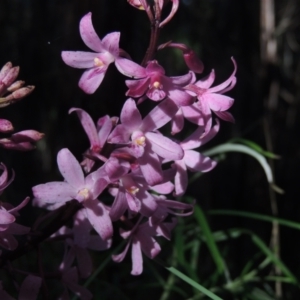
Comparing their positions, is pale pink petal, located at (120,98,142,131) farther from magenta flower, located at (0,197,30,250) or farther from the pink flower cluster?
magenta flower, located at (0,197,30,250)

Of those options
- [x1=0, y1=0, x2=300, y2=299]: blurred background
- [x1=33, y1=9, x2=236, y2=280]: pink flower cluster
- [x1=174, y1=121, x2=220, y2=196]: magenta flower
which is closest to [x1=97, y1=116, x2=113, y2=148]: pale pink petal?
[x1=33, y1=9, x2=236, y2=280]: pink flower cluster

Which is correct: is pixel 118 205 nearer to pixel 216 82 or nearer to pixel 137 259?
pixel 137 259

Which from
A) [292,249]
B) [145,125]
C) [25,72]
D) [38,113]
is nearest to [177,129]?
[145,125]

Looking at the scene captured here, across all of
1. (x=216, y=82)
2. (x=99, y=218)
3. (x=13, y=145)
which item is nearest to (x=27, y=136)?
(x=13, y=145)

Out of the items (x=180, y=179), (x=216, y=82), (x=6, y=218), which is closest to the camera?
(x=6, y=218)

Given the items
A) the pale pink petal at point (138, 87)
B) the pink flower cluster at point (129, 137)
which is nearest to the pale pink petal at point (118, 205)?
the pink flower cluster at point (129, 137)

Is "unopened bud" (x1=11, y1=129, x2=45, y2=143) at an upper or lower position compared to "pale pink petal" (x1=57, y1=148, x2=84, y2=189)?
upper

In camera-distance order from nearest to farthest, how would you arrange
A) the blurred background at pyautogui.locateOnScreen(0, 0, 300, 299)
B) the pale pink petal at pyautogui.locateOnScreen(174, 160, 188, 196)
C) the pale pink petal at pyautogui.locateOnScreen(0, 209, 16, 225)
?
1. the pale pink petal at pyautogui.locateOnScreen(0, 209, 16, 225)
2. the pale pink petal at pyautogui.locateOnScreen(174, 160, 188, 196)
3. the blurred background at pyautogui.locateOnScreen(0, 0, 300, 299)

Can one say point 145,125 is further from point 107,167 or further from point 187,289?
point 187,289
